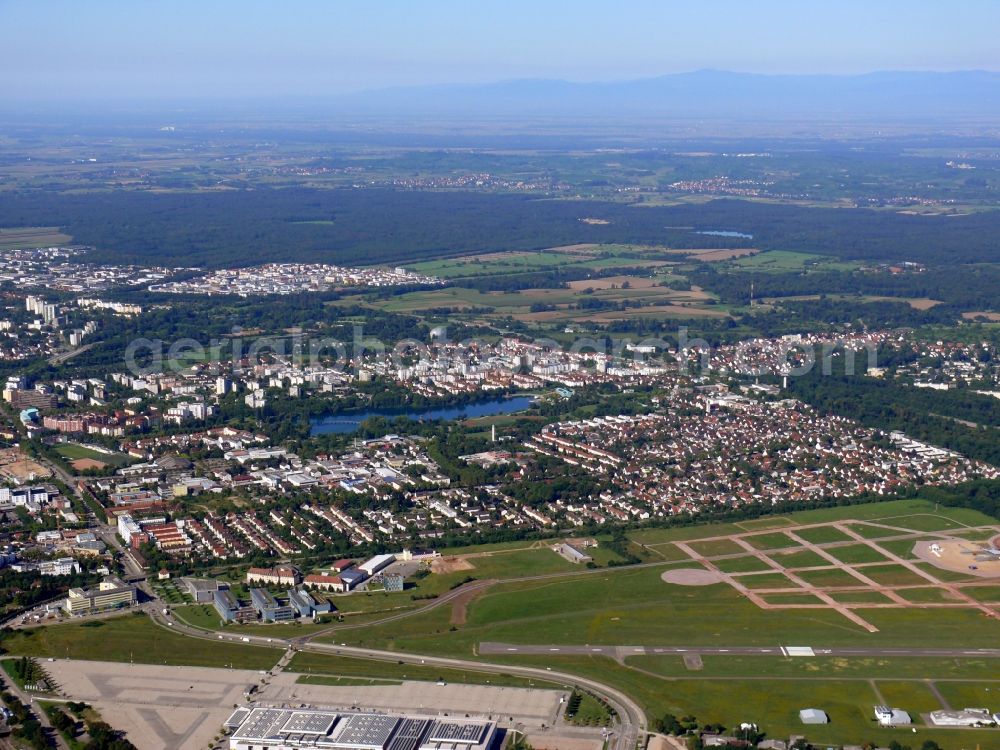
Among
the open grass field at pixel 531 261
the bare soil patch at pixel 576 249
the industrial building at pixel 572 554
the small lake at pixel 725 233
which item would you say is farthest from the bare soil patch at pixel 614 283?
the industrial building at pixel 572 554

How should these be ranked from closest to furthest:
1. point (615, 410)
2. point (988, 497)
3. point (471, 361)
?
1. point (988, 497)
2. point (615, 410)
3. point (471, 361)

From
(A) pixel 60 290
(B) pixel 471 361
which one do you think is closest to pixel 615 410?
(B) pixel 471 361

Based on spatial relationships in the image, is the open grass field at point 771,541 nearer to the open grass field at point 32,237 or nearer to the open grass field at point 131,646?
the open grass field at point 131,646

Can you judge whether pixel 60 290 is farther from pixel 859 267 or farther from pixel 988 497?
pixel 988 497

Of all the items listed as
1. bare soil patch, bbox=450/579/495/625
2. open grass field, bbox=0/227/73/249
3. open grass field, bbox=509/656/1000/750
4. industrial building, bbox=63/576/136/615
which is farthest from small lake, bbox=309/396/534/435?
open grass field, bbox=0/227/73/249

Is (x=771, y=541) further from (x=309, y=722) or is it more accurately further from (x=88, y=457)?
(x=88, y=457)

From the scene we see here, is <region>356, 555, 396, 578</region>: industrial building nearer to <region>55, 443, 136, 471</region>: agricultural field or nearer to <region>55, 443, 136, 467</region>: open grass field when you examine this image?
<region>55, 443, 136, 471</region>: agricultural field
